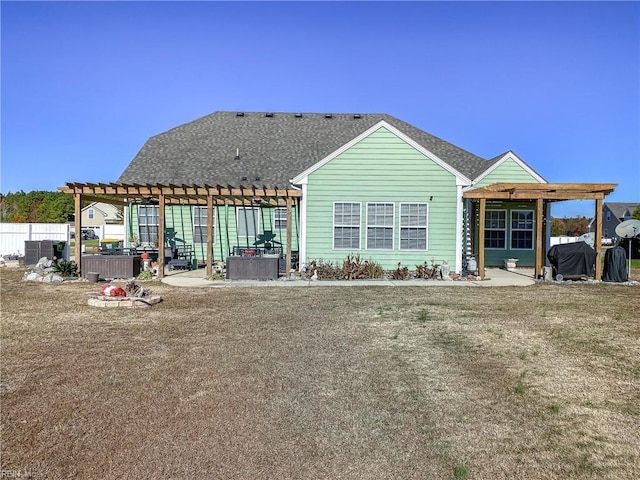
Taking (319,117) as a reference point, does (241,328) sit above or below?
below

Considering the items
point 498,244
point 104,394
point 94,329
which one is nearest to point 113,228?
point 498,244

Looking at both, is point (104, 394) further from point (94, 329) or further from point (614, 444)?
point (614, 444)

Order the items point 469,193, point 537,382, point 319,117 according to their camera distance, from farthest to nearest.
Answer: point 319,117
point 469,193
point 537,382

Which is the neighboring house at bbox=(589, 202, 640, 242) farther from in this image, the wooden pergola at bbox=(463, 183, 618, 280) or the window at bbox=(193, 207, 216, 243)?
the window at bbox=(193, 207, 216, 243)

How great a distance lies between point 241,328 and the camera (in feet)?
24.1

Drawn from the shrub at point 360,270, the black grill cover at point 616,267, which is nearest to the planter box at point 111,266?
the shrub at point 360,270

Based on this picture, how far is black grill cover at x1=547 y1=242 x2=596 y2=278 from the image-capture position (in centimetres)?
1455

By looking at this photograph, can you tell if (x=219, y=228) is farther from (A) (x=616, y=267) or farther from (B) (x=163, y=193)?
(A) (x=616, y=267)

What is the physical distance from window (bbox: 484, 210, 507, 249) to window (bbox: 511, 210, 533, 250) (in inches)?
14.1

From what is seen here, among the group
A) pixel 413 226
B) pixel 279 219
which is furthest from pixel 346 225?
pixel 279 219

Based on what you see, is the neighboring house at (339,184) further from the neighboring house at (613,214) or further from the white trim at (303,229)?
the neighboring house at (613,214)

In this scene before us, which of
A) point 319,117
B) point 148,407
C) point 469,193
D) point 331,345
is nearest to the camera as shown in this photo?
point 148,407

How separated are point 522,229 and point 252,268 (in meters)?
11.7

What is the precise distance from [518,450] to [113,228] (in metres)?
48.6
